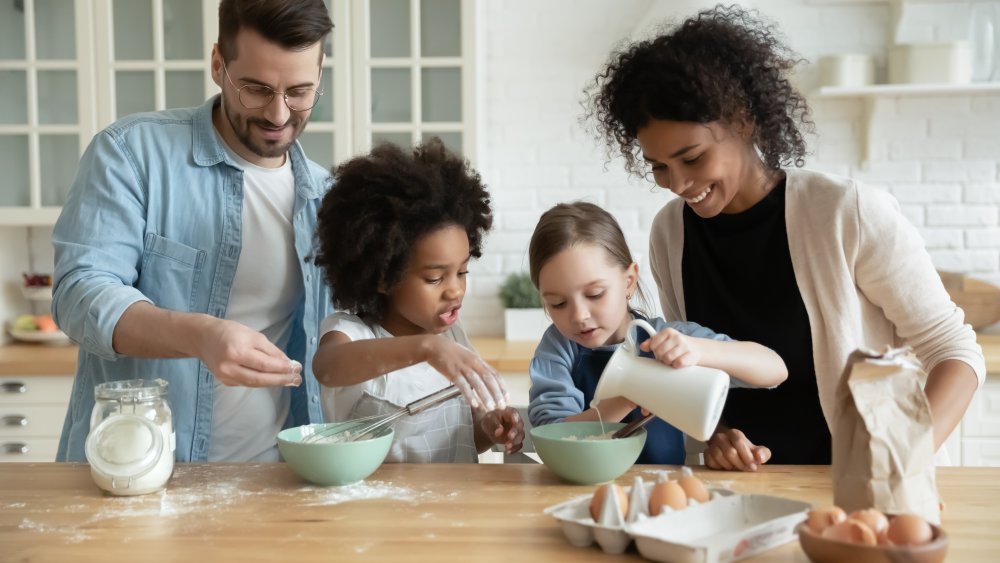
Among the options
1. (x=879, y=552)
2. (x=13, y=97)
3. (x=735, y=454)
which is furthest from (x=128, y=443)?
(x=13, y=97)

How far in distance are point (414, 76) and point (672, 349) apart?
223 cm

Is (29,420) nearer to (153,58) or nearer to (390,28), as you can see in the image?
(153,58)

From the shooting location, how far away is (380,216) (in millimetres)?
1694

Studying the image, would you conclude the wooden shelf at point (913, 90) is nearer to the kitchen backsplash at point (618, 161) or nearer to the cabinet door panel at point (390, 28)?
the kitchen backsplash at point (618, 161)

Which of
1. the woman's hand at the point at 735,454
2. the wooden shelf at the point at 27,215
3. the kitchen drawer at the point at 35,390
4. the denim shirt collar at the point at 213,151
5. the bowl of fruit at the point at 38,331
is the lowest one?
the kitchen drawer at the point at 35,390

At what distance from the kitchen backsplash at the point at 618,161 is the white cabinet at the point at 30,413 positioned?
0.59 m

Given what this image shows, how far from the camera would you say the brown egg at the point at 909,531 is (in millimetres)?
977

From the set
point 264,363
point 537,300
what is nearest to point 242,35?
point 264,363

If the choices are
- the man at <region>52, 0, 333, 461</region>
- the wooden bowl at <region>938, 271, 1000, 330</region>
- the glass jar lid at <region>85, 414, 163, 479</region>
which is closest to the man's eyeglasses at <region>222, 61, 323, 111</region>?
the man at <region>52, 0, 333, 461</region>

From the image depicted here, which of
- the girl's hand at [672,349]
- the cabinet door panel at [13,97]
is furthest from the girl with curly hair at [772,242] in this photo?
the cabinet door panel at [13,97]

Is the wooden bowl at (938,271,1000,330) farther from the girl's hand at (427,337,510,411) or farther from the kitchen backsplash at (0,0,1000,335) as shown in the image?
the girl's hand at (427,337,510,411)

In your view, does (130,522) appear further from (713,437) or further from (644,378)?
(713,437)

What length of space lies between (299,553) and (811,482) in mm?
740

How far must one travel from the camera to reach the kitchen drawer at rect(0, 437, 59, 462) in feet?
10.2
